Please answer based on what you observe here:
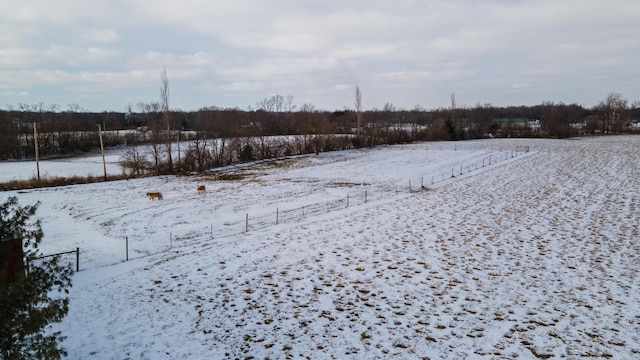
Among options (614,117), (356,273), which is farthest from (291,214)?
(614,117)

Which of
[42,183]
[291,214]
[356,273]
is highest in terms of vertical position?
[42,183]

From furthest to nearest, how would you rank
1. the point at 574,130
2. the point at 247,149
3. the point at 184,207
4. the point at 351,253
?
the point at 574,130 < the point at 247,149 < the point at 184,207 < the point at 351,253

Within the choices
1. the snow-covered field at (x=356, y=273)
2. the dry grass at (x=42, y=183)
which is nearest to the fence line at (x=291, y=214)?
the snow-covered field at (x=356, y=273)

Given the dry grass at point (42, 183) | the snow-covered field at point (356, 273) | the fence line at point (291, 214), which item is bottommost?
the snow-covered field at point (356, 273)

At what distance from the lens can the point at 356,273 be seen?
1513 cm

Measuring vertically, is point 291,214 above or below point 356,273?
above

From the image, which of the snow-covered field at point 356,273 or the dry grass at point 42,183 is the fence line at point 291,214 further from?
the dry grass at point 42,183

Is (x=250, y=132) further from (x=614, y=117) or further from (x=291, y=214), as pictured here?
(x=614, y=117)

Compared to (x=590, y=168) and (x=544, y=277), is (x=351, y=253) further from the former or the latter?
(x=590, y=168)

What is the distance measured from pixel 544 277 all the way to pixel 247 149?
157 ft

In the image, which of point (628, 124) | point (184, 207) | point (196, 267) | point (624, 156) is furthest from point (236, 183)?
point (628, 124)

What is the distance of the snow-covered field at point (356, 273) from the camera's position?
1048cm

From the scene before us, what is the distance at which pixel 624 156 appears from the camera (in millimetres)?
54062

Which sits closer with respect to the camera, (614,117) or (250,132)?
(250,132)
